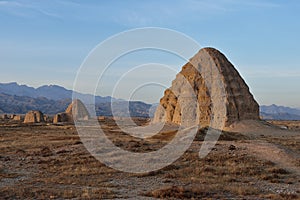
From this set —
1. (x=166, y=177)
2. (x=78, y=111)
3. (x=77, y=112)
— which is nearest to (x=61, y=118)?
(x=77, y=112)

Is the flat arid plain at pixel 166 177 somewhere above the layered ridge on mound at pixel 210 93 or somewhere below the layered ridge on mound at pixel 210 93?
below

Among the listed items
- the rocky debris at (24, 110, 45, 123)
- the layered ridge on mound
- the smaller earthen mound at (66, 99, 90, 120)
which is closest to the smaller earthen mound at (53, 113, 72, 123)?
the smaller earthen mound at (66, 99, 90, 120)

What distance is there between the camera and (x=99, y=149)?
1111 inches

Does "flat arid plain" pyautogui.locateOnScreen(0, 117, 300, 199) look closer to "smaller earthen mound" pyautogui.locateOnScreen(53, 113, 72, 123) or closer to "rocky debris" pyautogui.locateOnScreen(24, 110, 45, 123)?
"smaller earthen mound" pyautogui.locateOnScreen(53, 113, 72, 123)

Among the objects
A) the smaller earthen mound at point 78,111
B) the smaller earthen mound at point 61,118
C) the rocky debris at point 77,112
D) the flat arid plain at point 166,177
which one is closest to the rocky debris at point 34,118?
the smaller earthen mound at point 61,118

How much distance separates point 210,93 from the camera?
2192 inches

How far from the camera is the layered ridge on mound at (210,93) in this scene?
53656mm

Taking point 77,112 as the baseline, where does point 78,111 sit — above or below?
above

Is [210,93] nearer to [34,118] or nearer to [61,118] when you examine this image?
[61,118]

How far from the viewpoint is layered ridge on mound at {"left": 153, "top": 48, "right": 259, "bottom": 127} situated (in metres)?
53.7

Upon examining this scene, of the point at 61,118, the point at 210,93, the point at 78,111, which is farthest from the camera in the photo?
the point at 78,111

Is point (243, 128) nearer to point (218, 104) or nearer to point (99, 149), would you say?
point (218, 104)

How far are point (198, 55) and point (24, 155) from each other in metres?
38.6

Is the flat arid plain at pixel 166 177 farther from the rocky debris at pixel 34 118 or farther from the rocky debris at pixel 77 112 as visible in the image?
the rocky debris at pixel 77 112
